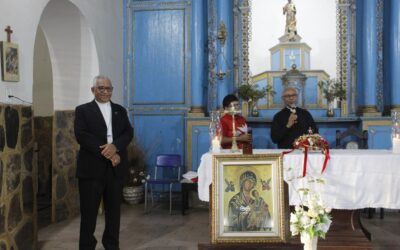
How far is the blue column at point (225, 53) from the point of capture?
7.54 meters

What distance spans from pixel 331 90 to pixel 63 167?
4.42m

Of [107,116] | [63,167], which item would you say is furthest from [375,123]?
[63,167]

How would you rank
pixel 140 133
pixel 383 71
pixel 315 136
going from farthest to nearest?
pixel 140 133
pixel 383 71
pixel 315 136

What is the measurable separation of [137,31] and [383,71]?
4.28 meters

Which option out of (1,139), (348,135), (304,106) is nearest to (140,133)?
(304,106)

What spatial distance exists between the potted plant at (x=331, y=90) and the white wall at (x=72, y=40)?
353cm

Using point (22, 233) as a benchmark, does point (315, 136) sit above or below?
above

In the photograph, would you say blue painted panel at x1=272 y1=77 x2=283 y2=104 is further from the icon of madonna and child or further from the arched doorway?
the icon of madonna and child

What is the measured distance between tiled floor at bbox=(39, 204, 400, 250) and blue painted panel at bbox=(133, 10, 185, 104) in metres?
2.22

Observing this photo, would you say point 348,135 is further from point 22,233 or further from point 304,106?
point 22,233

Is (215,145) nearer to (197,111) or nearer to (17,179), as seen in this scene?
(17,179)

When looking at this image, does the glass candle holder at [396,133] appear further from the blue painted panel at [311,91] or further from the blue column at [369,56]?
the blue painted panel at [311,91]

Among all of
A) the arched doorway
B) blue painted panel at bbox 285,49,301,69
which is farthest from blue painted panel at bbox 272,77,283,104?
the arched doorway

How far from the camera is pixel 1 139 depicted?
4.00 m
